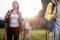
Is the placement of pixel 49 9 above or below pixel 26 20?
above

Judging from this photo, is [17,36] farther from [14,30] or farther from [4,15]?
[4,15]

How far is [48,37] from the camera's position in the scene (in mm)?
1557

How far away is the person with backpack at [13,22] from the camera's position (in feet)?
5.10

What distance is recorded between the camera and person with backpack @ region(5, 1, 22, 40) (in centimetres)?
155

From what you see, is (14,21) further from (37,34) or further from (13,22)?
(37,34)

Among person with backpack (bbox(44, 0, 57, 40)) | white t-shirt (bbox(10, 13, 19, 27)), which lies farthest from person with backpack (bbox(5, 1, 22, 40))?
person with backpack (bbox(44, 0, 57, 40))

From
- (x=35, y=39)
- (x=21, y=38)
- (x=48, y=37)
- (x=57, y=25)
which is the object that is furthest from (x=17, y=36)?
(x=57, y=25)

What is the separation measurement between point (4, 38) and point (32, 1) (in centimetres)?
45

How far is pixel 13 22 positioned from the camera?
1.56 m

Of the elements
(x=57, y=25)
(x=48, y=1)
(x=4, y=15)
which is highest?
(x=48, y=1)

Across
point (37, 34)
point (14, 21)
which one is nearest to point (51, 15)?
point (37, 34)

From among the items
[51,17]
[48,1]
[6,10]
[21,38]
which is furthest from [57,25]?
[6,10]

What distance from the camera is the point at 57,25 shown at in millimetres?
1568

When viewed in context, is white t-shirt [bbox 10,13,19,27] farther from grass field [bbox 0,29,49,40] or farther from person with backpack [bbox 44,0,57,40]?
person with backpack [bbox 44,0,57,40]
